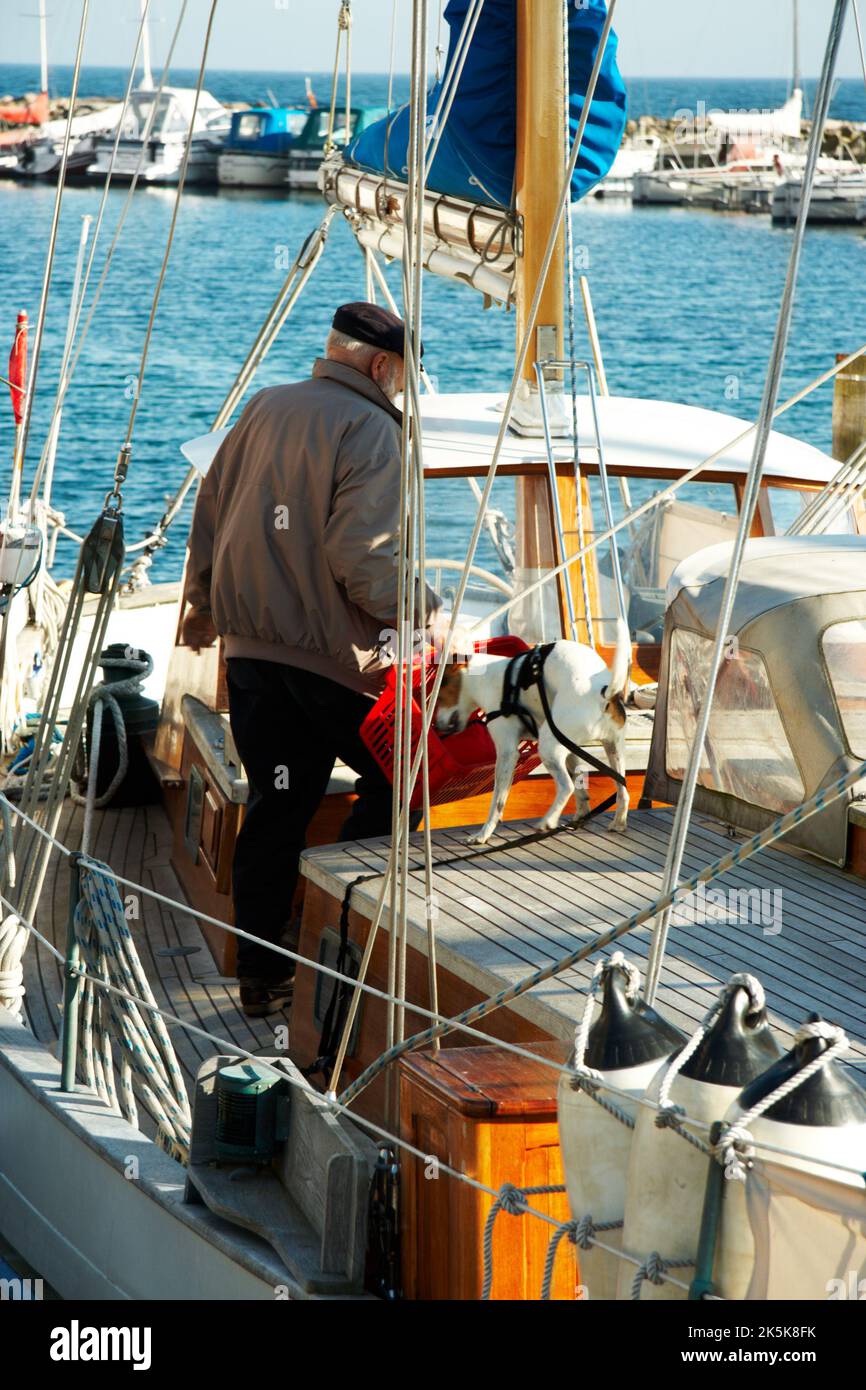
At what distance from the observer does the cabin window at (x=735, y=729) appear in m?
3.82

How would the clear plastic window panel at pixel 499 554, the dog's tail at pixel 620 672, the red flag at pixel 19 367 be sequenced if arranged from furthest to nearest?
the red flag at pixel 19 367 < the clear plastic window panel at pixel 499 554 < the dog's tail at pixel 620 672

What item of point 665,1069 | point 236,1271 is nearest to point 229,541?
point 236,1271

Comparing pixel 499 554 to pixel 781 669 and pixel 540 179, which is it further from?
pixel 781 669

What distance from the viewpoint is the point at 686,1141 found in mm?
2170

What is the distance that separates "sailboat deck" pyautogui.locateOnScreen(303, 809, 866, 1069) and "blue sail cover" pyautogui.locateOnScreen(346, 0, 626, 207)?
2.46 metres

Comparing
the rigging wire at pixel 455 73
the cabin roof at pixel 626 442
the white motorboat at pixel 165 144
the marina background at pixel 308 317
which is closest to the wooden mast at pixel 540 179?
the cabin roof at pixel 626 442

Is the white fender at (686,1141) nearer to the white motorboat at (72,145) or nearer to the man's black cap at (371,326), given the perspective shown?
the man's black cap at (371,326)

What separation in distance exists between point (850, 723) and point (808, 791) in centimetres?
18

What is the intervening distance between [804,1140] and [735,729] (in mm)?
1902

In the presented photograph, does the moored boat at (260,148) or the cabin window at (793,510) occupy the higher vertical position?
the moored boat at (260,148)

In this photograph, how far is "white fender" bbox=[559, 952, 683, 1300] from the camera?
233 centimetres

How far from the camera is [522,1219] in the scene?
264 centimetres

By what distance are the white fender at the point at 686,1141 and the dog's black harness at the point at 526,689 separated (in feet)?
5.24

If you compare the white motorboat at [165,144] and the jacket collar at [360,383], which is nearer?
the jacket collar at [360,383]
